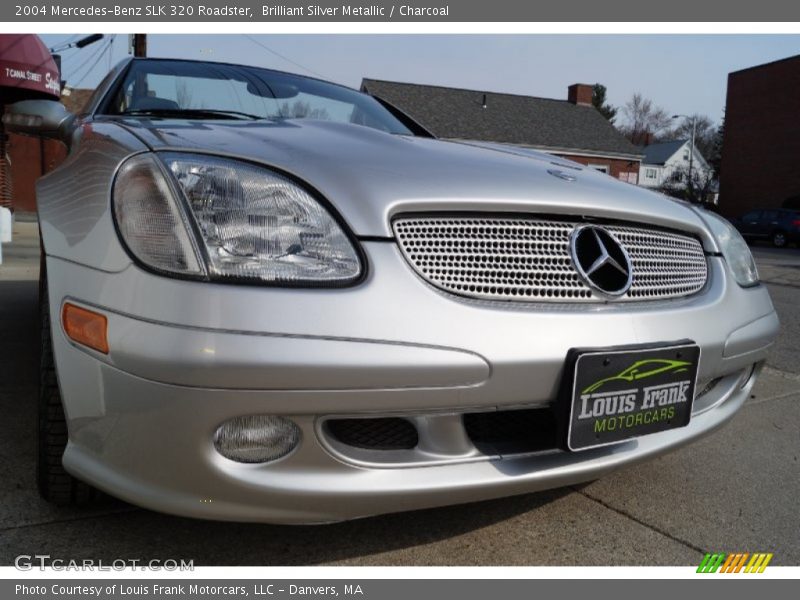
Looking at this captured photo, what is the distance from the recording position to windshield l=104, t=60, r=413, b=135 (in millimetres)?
2449

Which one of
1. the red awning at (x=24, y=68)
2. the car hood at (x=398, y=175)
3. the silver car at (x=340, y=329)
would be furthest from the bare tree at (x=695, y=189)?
the silver car at (x=340, y=329)

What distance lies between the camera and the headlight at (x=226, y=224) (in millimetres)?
1384

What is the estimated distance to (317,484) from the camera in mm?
1406

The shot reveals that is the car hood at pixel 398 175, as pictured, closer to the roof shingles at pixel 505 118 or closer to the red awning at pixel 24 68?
the red awning at pixel 24 68

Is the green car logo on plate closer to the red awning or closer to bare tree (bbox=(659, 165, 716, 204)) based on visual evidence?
the red awning

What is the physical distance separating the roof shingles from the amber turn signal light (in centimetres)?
2538

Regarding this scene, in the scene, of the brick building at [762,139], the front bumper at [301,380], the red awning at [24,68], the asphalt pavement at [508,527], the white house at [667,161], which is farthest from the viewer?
the white house at [667,161]

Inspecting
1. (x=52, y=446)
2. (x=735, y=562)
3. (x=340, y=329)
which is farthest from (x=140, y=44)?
(x=735, y=562)

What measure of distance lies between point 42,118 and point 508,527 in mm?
2213

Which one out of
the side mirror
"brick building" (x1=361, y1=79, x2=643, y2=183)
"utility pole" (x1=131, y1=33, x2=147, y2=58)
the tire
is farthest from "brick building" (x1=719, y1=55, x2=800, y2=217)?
the tire

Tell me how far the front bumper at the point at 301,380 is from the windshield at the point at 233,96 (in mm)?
1064
